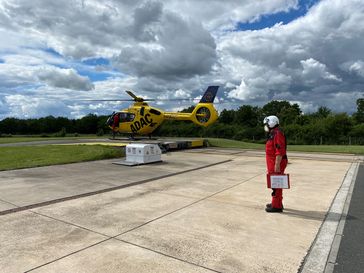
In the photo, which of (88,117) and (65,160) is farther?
(88,117)

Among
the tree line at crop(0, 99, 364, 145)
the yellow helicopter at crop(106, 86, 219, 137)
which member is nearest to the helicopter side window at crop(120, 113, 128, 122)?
the yellow helicopter at crop(106, 86, 219, 137)

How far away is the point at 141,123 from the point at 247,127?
144 ft

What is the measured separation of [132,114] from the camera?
83.6 feet

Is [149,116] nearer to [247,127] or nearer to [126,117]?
[126,117]

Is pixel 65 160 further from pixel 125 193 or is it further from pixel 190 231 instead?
pixel 190 231

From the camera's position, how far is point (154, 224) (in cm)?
539

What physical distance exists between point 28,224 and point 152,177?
16.5ft

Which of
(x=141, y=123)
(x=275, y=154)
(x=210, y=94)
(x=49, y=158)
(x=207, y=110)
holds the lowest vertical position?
(x=49, y=158)

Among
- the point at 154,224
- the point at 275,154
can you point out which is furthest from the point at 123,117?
the point at 154,224

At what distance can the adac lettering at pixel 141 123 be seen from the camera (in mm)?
25095

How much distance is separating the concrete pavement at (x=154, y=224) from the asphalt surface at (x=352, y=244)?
0.43m

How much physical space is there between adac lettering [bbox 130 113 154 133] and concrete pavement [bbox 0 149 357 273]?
15293 millimetres

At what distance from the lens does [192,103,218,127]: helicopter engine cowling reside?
2419 cm

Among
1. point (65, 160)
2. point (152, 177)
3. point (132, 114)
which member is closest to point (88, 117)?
point (132, 114)
